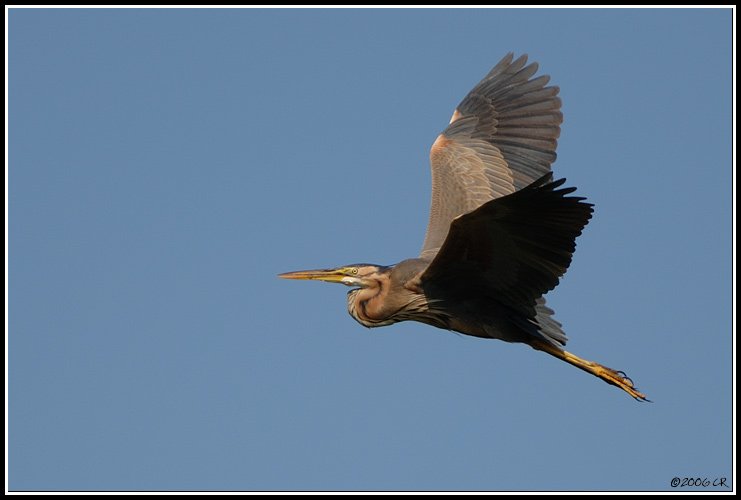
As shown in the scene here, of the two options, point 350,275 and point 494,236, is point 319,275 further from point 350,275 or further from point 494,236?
point 494,236

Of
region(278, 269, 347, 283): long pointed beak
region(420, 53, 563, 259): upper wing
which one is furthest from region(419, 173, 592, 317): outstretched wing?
region(420, 53, 563, 259): upper wing

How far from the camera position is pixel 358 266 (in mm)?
8094

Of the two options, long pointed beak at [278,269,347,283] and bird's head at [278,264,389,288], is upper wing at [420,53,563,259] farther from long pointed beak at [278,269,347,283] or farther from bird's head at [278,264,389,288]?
long pointed beak at [278,269,347,283]

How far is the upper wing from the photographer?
892 centimetres

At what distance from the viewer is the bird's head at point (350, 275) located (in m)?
8.01

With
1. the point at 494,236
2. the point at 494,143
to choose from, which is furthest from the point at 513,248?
the point at 494,143

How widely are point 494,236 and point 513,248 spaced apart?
21cm

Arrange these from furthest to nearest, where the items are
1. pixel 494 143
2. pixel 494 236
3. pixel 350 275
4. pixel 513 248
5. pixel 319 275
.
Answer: pixel 494 143 < pixel 319 275 < pixel 350 275 < pixel 513 248 < pixel 494 236

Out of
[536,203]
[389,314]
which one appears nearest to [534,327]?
[389,314]

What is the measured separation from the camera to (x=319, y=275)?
821 cm

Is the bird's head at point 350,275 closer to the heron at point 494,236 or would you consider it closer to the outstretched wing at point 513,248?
the heron at point 494,236

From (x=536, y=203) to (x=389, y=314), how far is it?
181 centimetres

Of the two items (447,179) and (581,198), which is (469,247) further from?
(447,179)

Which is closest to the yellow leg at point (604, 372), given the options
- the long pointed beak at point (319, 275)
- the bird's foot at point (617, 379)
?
the bird's foot at point (617, 379)
